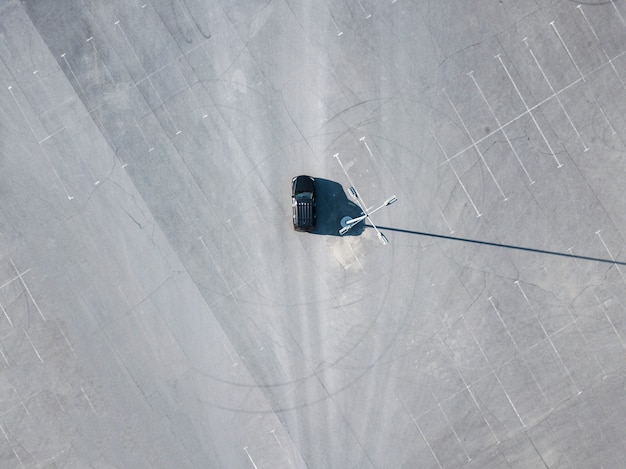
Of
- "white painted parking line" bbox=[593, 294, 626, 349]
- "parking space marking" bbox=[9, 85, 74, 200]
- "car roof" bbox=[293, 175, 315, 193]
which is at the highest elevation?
"parking space marking" bbox=[9, 85, 74, 200]

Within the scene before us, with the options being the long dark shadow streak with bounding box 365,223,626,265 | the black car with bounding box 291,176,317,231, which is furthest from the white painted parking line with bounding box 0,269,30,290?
the long dark shadow streak with bounding box 365,223,626,265

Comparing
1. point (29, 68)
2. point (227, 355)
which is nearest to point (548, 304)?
point (227, 355)

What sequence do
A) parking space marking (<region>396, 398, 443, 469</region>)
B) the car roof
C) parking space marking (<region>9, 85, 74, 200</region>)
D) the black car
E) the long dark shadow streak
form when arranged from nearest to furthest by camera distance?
1. the black car
2. the car roof
3. parking space marking (<region>396, 398, 443, 469</region>)
4. the long dark shadow streak
5. parking space marking (<region>9, 85, 74, 200</region>)

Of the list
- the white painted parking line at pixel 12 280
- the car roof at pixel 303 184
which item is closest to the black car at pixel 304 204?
the car roof at pixel 303 184

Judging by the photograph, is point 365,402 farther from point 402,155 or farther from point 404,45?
point 404,45

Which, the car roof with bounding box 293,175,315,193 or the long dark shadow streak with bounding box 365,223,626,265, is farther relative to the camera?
the long dark shadow streak with bounding box 365,223,626,265

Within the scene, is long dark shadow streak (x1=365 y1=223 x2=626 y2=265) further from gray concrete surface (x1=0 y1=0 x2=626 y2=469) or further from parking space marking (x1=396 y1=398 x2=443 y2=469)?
parking space marking (x1=396 y1=398 x2=443 y2=469)
